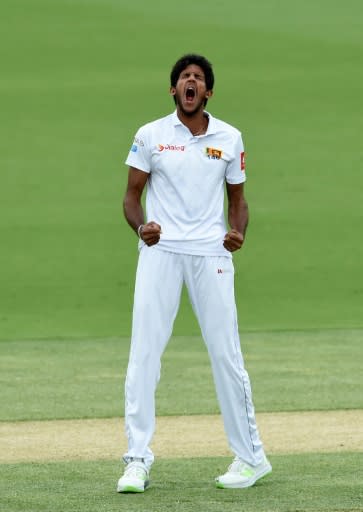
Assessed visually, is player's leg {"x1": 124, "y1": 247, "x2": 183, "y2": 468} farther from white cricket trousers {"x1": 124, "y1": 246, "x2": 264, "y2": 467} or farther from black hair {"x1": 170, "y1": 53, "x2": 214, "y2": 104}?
black hair {"x1": 170, "y1": 53, "x2": 214, "y2": 104}

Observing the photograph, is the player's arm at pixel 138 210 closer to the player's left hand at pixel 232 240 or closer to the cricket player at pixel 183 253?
the cricket player at pixel 183 253

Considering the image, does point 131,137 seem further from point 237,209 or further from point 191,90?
point 191,90

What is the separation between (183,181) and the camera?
635cm

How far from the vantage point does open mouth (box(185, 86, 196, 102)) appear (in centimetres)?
644

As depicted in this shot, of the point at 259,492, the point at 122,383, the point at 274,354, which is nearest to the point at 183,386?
the point at 122,383

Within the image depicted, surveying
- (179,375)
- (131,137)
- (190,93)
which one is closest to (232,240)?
(190,93)

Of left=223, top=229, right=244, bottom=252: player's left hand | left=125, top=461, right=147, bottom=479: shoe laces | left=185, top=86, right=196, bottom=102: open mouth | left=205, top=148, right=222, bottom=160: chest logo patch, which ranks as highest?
left=185, top=86, right=196, bottom=102: open mouth

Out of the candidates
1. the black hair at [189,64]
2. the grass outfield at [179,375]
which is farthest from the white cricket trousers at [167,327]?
the grass outfield at [179,375]

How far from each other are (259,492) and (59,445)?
191 cm

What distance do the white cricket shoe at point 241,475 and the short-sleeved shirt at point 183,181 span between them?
1055 millimetres

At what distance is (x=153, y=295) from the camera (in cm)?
637

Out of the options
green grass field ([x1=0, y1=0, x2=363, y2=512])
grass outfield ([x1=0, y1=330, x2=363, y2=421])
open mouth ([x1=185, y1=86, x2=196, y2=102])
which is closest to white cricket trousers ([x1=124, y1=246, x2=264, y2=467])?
green grass field ([x1=0, y1=0, x2=363, y2=512])

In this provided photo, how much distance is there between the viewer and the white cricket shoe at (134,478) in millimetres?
6254

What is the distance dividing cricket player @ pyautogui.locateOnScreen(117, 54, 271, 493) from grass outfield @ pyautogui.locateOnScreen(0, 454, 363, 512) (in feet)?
0.54
